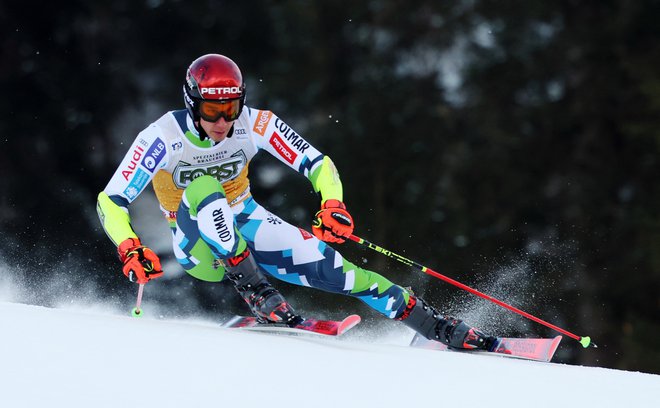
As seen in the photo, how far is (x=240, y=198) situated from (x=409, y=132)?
30.7 ft

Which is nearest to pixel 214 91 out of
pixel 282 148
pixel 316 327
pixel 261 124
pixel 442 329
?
pixel 261 124

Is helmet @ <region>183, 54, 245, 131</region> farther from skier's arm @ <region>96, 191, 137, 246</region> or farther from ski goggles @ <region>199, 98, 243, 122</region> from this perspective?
skier's arm @ <region>96, 191, 137, 246</region>

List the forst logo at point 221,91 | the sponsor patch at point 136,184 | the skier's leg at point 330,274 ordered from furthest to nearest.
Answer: the skier's leg at point 330,274 < the forst logo at point 221,91 < the sponsor patch at point 136,184

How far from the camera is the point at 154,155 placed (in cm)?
381

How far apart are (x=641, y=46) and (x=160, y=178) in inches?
418

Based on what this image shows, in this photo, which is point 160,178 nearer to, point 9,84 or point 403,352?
point 403,352

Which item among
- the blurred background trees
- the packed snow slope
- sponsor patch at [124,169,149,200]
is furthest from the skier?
the blurred background trees

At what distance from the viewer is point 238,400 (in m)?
2.37

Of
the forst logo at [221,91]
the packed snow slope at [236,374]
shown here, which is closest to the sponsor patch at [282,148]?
the forst logo at [221,91]

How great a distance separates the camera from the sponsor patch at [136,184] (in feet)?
12.2

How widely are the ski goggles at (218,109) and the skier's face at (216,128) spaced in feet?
0.05

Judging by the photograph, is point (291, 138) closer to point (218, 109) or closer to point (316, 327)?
point (218, 109)

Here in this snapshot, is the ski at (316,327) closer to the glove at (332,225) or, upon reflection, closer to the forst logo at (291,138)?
the glove at (332,225)

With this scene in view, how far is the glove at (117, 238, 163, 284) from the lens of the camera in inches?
135
